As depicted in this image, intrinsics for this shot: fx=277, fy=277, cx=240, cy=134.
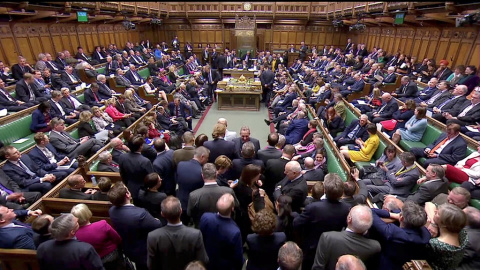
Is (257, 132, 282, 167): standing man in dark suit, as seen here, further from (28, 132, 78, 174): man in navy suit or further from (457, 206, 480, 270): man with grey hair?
(28, 132, 78, 174): man in navy suit

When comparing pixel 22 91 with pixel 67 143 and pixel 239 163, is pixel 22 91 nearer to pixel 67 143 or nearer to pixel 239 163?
pixel 67 143

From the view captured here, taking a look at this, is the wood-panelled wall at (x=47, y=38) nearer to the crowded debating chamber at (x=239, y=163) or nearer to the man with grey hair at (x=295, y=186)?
the crowded debating chamber at (x=239, y=163)

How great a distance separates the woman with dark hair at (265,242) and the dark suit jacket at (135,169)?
1.72 meters

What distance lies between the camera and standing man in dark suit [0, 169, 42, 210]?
3.27 meters

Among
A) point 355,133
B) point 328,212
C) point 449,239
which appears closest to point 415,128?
point 355,133

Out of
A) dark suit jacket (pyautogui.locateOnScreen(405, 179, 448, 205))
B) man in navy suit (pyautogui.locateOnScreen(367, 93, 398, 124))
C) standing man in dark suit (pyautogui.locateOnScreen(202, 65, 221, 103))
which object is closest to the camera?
dark suit jacket (pyautogui.locateOnScreen(405, 179, 448, 205))

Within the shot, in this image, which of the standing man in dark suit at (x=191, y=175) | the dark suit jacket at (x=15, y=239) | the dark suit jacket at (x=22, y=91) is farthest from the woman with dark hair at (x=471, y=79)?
the dark suit jacket at (x=22, y=91)

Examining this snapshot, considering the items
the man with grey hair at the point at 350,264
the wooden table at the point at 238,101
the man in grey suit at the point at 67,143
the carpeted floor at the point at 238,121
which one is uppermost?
the man with grey hair at the point at 350,264

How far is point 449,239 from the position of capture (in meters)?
2.09

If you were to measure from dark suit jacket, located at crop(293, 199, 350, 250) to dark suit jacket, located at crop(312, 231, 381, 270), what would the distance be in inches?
13.9

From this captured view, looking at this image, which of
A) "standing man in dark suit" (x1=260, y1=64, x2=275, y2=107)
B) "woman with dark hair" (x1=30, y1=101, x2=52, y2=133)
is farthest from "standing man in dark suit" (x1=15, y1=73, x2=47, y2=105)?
"standing man in dark suit" (x1=260, y1=64, x2=275, y2=107)

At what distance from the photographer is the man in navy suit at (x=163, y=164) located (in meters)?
3.60

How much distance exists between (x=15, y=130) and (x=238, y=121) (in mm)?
5536

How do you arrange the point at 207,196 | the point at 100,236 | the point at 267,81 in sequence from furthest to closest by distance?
the point at 267,81 → the point at 207,196 → the point at 100,236
